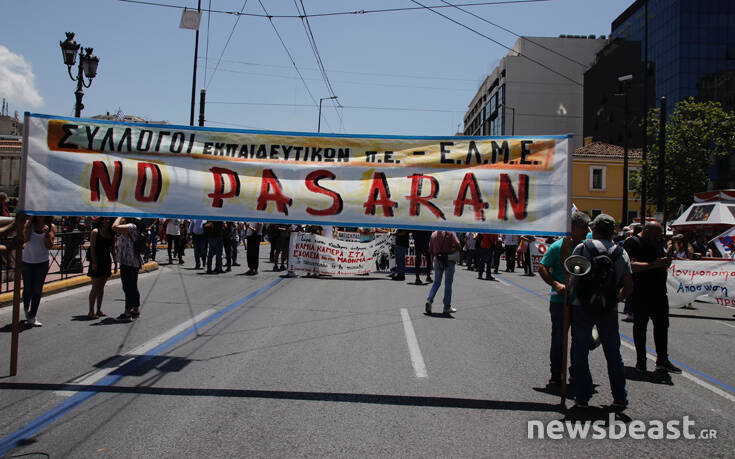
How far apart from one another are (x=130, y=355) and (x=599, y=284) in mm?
5299

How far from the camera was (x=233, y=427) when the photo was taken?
459 cm

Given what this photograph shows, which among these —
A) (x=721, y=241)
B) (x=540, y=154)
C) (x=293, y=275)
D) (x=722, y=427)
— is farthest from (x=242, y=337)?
(x=721, y=241)

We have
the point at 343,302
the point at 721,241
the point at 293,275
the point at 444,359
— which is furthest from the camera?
the point at 293,275

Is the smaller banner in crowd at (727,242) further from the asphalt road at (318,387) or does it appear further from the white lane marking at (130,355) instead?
the white lane marking at (130,355)

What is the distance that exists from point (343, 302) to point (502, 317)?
3.27 meters

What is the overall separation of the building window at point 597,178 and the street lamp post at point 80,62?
5140cm

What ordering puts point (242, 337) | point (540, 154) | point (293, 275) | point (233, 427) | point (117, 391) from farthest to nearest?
point (293, 275)
point (242, 337)
point (540, 154)
point (117, 391)
point (233, 427)

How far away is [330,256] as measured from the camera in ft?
59.1

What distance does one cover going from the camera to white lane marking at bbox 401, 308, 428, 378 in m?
6.46

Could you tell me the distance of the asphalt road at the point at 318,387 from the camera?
4340 mm

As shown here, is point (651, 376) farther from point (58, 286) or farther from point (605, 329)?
point (58, 286)

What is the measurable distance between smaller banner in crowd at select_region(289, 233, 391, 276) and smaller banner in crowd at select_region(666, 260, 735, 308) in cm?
880

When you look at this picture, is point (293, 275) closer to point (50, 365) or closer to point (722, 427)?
point (50, 365)

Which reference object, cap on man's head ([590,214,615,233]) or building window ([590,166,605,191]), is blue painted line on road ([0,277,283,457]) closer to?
cap on man's head ([590,214,615,233])
